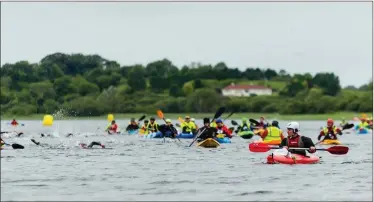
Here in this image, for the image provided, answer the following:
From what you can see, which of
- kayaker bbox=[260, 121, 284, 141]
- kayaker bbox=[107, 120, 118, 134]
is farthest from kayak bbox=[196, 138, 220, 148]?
kayaker bbox=[107, 120, 118, 134]

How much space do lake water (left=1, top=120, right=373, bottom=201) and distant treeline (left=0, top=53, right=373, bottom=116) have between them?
1582 inches

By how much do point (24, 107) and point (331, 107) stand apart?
43447 mm

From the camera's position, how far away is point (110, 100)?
4599 inches

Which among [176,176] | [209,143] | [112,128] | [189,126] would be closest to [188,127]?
[189,126]

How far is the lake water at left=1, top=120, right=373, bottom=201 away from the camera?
65.8 ft

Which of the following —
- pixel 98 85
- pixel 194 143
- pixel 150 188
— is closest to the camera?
pixel 150 188

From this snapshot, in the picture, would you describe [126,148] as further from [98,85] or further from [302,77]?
[302,77]

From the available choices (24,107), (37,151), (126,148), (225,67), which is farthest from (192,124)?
(225,67)

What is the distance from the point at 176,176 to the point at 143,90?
4424 inches

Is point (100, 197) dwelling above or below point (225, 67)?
below

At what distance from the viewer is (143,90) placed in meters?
136

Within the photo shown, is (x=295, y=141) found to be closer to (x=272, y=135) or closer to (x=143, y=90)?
(x=272, y=135)

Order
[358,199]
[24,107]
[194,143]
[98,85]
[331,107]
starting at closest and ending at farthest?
[358,199] < [194,143] < [24,107] < [331,107] < [98,85]

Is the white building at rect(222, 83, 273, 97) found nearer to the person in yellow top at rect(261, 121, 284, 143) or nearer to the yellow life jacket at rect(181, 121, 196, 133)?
the yellow life jacket at rect(181, 121, 196, 133)
